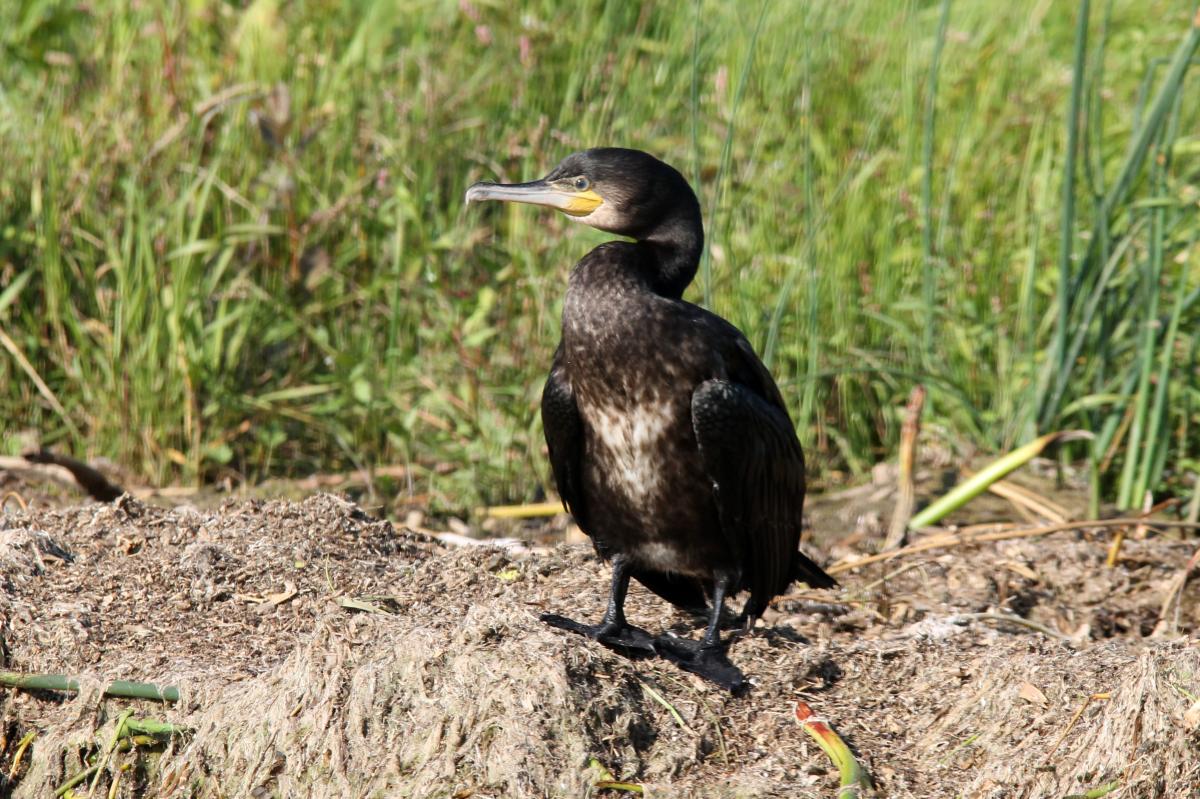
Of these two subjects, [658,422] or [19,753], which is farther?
[658,422]

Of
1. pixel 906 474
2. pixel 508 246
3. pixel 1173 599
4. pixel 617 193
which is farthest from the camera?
pixel 508 246

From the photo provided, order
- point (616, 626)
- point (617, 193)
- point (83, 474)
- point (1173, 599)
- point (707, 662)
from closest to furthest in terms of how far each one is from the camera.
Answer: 1. point (707, 662)
2. point (616, 626)
3. point (617, 193)
4. point (1173, 599)
5. point (83, 474)

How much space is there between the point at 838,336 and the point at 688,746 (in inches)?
85.5

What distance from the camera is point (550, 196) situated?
2984 mm

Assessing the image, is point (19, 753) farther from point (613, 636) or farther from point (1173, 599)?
point (1173, 599)

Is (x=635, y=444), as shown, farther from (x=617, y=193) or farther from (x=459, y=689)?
(x=459, y=689)

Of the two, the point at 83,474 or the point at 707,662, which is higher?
the point at 707,662

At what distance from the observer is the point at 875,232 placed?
4703 millimetres

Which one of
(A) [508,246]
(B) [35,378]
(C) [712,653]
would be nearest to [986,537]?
(C) [712,653]

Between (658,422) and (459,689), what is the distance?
26.8 inches

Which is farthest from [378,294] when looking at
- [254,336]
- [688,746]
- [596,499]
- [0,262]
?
[688,746]

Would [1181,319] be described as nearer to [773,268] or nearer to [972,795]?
[773,268]

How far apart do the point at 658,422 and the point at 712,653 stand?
18.0 inches

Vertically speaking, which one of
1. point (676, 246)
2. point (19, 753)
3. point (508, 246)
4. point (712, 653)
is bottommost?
point (19, 753)
